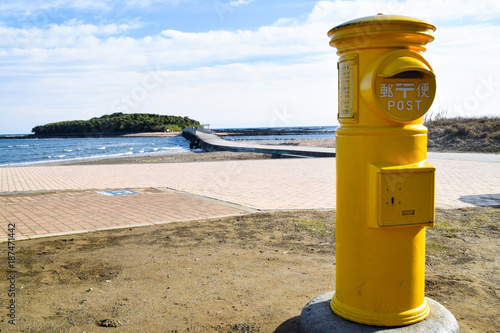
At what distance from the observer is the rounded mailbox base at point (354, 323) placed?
2.48 metres

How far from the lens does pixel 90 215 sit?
6.61 m

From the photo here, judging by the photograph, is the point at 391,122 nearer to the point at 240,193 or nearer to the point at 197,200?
the point at 197,200

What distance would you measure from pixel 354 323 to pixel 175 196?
6272 mm

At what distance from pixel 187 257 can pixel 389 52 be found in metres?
2.96

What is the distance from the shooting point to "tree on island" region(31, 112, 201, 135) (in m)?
124

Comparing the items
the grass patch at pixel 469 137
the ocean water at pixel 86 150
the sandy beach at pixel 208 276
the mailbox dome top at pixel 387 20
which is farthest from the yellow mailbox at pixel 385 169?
the ocean water at pixel 86 150

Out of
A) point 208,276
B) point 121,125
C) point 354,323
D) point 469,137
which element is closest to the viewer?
point 354,323

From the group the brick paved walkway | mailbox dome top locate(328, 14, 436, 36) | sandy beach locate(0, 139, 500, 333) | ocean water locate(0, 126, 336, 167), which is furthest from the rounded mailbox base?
ocean water locate(0, 126, 336, 167)

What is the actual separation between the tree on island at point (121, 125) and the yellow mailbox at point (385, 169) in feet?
391

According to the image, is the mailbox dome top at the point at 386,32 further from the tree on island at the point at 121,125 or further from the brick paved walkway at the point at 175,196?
the tree on island at the point at 121,125

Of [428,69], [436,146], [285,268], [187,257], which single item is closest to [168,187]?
[187,257]

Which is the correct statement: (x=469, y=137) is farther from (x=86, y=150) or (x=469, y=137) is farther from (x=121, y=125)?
(x=121, y=125)

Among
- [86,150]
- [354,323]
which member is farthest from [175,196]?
[86,150]

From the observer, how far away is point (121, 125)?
123875 mm
